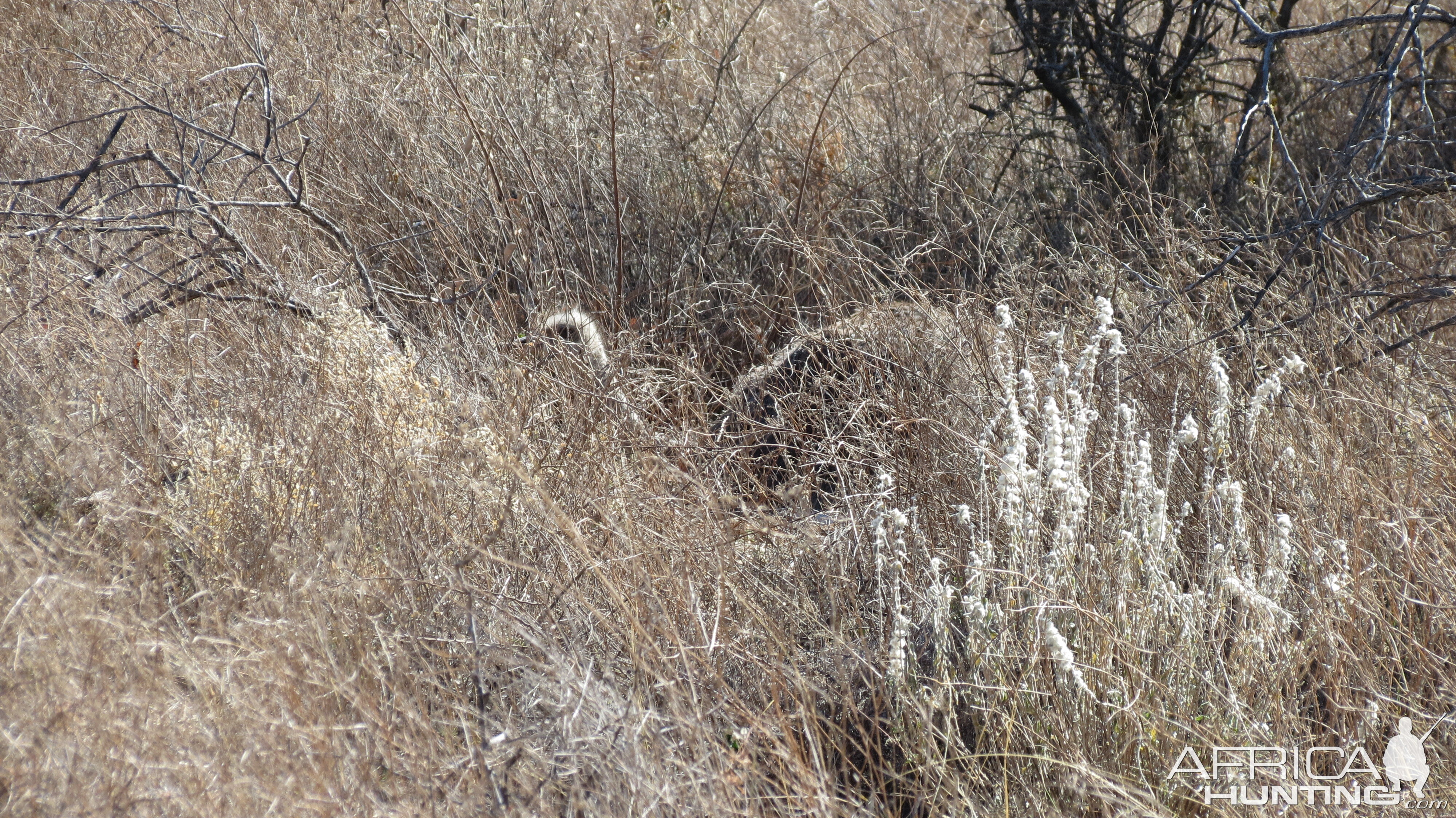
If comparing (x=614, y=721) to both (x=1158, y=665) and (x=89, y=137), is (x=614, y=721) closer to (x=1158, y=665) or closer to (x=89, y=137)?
(x=1158, y=665)

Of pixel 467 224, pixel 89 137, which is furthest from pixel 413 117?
pixel 89 137

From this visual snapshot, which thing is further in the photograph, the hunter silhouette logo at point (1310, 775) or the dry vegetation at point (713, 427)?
the dry vegetation at point (713, 427)

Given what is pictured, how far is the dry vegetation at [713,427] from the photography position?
184 centimetres

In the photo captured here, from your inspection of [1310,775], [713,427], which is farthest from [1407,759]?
[713,427]

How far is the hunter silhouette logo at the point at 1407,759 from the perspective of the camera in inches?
69.4

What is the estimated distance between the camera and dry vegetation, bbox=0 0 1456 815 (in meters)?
1.84

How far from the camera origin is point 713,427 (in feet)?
12.1

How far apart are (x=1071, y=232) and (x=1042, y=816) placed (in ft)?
10.1

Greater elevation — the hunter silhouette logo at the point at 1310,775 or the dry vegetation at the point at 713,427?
the dry vegetation at the point at 713,427

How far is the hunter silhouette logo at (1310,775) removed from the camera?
1.73 metres

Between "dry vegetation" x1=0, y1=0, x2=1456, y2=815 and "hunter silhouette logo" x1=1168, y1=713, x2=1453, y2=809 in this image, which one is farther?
"dry vegetation" x1=0, y1=0, x2=1456, y2=815

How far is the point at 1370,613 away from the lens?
6.58 feet

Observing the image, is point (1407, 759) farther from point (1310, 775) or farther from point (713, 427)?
point (713, 427)

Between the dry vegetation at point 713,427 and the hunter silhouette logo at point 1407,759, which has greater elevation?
the dry vegetation at point 713,427
